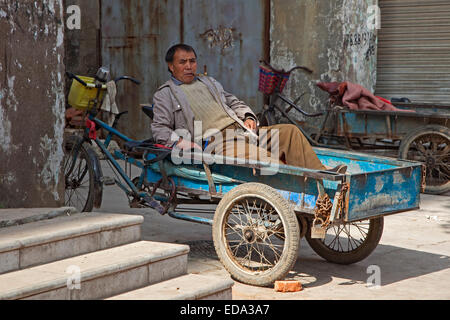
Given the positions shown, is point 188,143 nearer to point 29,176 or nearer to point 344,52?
point 29,176

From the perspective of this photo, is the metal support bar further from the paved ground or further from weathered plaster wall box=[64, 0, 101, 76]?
weathered plaster wall box=[64, 0, 101, 76]

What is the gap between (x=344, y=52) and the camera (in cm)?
1016

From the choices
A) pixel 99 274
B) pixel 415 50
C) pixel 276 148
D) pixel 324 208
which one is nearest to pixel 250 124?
pixel 276 148

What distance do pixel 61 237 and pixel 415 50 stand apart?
746cm

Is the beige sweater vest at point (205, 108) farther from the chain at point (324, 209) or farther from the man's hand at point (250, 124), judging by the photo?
the chain at point (324, 209)

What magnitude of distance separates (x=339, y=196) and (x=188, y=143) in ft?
4.52

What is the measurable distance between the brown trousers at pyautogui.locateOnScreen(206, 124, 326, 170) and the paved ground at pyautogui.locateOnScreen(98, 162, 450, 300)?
0.81m

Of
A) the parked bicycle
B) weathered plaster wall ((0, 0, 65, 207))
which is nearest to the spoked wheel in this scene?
weathered plaster wall ((0, 0, 65, 207))

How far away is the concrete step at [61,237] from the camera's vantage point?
419cm

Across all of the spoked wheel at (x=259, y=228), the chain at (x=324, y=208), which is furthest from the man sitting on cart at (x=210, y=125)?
the chain at (x=324, y=208)

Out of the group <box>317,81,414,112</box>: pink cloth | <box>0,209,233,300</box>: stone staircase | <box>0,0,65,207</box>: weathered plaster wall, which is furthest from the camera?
<box>317,81,414,112</box>: pink cloth

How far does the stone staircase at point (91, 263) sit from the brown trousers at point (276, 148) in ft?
3.22

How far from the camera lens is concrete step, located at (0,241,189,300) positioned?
3.85 meters

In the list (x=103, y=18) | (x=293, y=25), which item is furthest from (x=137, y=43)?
(x=293, y=25)
